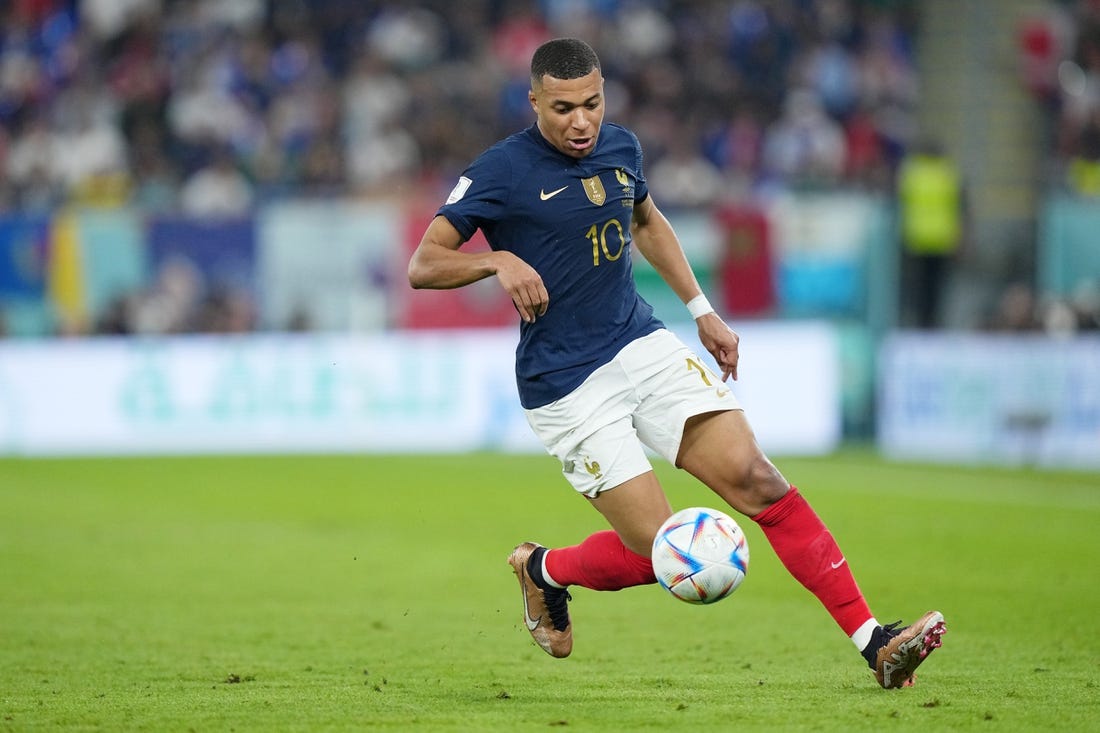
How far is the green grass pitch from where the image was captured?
5.61 metres

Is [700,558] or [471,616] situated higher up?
[700,558]

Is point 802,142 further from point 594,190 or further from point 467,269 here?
point 467,269

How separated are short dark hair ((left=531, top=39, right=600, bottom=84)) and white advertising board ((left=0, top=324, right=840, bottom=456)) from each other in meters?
12.3

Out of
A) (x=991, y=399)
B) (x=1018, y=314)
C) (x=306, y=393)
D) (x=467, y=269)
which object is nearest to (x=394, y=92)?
(x=306, y=393)

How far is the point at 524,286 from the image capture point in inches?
221

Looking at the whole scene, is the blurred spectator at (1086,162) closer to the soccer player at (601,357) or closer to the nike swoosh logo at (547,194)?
the soccer player at (601,357)

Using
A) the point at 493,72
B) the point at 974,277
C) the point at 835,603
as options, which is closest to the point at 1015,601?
the point at 835,603

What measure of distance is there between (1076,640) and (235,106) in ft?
53.0

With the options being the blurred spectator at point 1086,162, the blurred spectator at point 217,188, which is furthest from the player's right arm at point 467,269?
the blurred spectator at point 1086,162

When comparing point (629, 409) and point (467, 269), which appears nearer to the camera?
point (467, 269)

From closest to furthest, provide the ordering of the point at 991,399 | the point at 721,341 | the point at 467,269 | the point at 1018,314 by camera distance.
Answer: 1. the point at 467,269
2. the point at 721,341
3. the point at 991,399
4. the point at 1018,314

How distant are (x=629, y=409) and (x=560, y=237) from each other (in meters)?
0.71

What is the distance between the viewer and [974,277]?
65.1 feet

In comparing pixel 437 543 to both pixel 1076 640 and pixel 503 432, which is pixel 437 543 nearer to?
pixel 1076 640
